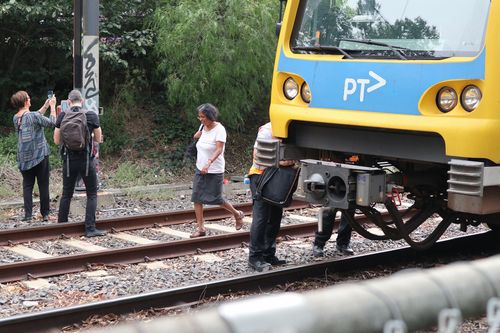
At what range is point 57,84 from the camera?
16594 mm

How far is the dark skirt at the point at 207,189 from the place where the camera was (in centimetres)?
875

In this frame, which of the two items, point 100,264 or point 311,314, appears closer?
point 311,314

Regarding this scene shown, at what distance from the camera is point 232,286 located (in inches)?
257

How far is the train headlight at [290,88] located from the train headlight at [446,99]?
4.66 feet

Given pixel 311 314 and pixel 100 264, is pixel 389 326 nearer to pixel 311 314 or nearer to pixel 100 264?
pixel 311 314

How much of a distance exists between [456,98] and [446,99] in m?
0.08

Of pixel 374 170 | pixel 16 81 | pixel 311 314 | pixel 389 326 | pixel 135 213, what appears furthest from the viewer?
pixel 16 81

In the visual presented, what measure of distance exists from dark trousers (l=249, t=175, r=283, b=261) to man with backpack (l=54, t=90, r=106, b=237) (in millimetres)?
2610

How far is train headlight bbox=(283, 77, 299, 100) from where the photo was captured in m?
6.52

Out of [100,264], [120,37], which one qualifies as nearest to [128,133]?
[120,37]

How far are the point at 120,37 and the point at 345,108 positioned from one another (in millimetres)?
10752

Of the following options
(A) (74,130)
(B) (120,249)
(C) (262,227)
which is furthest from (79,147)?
(C) (262,227)

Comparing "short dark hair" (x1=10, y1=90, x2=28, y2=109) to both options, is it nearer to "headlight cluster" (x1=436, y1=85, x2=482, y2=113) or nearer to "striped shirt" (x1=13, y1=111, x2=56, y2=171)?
"striped shirt" (x1=13, y1=111, x2=56, y2=171)

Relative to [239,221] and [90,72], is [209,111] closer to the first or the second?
[239,221]
